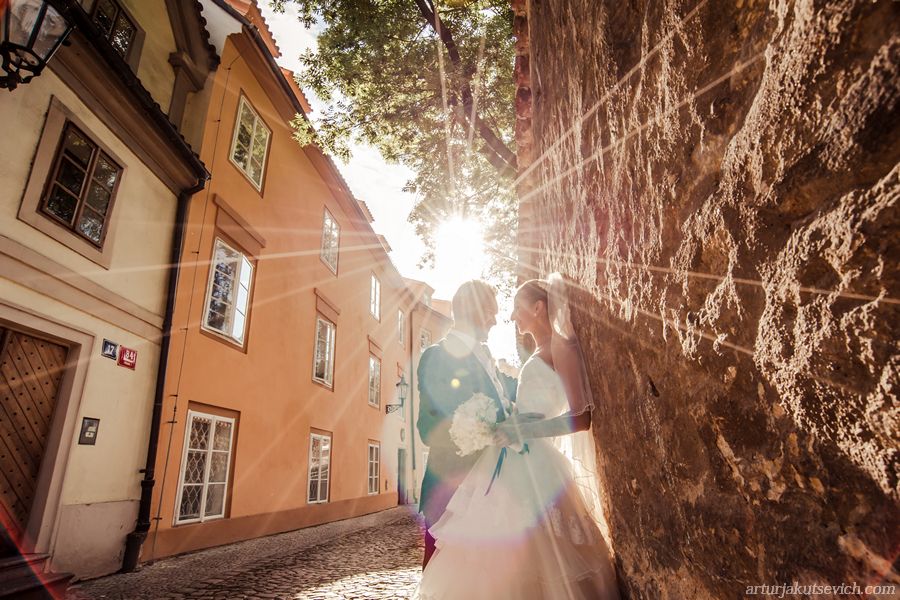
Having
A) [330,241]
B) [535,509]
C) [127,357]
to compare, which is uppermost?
[330,241]

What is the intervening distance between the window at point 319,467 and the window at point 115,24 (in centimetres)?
835

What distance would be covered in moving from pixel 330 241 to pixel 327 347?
3219mm

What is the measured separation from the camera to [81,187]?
18.3 feet

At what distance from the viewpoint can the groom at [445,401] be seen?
8.32 ft

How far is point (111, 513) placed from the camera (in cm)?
546

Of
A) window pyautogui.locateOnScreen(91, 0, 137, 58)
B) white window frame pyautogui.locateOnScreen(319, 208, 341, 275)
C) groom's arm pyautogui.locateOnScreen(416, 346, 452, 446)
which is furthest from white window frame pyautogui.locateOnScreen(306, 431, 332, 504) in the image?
groom's arm pyautogui.locateOnScreen(416, 346, 452, 446)

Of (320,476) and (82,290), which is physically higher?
(82,290)

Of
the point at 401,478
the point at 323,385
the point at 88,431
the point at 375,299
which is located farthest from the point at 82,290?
the point at 401,478

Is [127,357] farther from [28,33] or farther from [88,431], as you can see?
[28,33]

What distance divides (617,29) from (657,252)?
2.43ft

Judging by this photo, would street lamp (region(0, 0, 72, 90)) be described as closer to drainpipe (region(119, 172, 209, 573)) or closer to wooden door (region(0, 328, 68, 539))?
wooden door (region(0, 328, 68, 539))

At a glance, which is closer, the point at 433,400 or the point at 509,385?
the point at 433,400

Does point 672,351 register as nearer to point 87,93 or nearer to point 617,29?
point 617,29

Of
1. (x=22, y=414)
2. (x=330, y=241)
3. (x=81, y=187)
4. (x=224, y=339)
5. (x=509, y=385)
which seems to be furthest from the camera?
(x=330, y=241)
